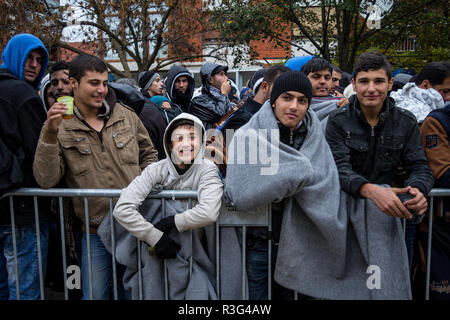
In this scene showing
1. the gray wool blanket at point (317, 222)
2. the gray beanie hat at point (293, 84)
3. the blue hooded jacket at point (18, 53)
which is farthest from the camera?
the blue hooded jacket at point (18, 53)

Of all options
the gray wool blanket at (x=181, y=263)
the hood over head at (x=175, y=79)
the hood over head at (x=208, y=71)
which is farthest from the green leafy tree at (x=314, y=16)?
the gray wool blanket at (x=181, y=263)

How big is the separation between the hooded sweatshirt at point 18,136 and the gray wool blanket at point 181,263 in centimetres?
62

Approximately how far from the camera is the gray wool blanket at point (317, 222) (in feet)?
7.35

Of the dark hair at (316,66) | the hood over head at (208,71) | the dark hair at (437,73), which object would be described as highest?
the hood over head at (208,71)

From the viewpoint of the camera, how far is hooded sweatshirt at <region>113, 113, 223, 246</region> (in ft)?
7.57

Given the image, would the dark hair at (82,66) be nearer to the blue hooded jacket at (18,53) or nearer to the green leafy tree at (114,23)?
the blue hooded jacket at (18,53)

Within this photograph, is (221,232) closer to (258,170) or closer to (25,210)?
(258,170)

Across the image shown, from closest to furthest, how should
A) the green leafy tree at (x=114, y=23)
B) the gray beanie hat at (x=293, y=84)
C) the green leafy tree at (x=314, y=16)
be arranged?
the gray beanie hat at (x=293, y=84) < the green leafy tree at (x=314, y=16) < the green leafy tree at (x=114, y=23)

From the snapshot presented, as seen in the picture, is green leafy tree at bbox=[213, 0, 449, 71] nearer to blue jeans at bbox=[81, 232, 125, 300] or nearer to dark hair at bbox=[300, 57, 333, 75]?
dark hair at bbox=[300, 57, 333, 75]

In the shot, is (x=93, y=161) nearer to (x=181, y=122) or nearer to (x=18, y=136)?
(x=18, y=136)

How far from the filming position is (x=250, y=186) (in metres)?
2.24

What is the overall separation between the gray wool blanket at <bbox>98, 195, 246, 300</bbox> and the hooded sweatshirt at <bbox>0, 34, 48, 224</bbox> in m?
0.62

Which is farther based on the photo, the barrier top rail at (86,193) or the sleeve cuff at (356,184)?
the barrier top rail at (86,193)

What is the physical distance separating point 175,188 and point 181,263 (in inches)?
19.3
